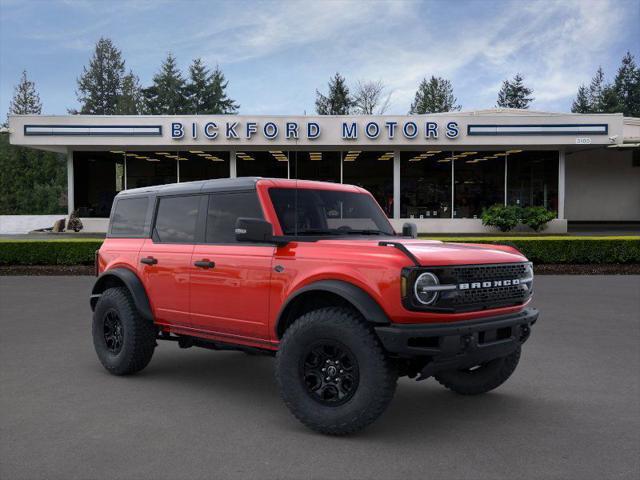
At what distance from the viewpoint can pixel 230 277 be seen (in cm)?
521

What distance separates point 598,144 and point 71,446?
89.7ft

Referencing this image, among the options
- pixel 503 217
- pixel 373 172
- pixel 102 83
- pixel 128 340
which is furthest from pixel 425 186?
pixel 102 83

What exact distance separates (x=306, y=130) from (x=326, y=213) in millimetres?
21352

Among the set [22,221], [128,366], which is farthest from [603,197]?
[128,366]

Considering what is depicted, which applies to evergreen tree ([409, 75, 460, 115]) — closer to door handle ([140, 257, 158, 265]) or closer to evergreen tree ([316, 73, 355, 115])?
evergreen tree ([316, 73, 355, 115])

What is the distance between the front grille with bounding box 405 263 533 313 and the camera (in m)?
4.24

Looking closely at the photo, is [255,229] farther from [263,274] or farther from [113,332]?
[113,332]

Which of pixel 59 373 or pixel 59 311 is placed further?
pixel 59 311

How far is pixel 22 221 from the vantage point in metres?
32.9

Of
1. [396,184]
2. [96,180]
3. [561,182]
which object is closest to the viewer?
[561,182]

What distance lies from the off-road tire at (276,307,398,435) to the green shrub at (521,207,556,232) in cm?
2413

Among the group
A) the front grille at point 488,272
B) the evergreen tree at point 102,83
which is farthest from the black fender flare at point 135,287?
the evergreen tree at point 102,83

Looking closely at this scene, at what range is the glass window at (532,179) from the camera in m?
28.4

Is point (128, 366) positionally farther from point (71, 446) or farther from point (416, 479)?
point (416, 479)
